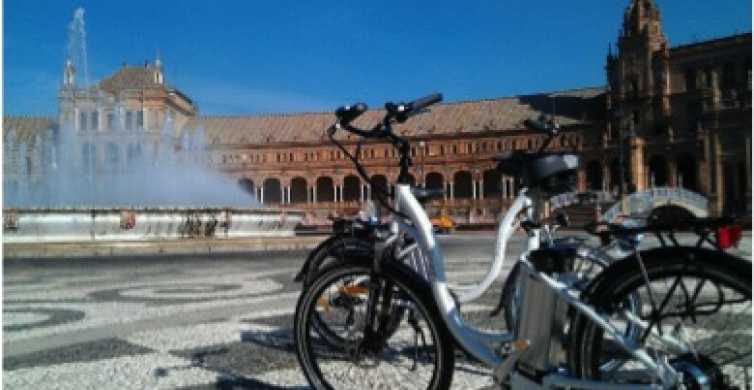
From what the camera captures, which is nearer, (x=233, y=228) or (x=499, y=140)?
(x=233, y=228)

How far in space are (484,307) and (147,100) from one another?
251ft

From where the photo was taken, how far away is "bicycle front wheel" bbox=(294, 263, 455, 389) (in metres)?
2.64

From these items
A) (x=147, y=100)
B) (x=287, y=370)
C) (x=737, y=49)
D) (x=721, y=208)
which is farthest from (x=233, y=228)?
(x=147, y=100)

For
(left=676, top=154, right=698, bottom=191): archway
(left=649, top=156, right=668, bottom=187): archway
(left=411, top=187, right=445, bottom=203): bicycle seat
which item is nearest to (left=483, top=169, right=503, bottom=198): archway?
(left=649, top=156, right=668, bottom=187): archway

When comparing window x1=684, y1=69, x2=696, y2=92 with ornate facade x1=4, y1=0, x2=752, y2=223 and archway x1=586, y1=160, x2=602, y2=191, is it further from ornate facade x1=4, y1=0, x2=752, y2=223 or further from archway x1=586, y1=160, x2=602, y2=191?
archway x1=586, y1=160, x2=602, y2=191

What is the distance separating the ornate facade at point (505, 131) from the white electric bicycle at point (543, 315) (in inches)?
1821

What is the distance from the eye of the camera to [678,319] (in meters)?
2.09

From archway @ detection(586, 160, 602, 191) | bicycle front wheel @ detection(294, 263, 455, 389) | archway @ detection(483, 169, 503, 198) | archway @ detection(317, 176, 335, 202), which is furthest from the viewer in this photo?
archway @ detection(317, 176, 335, 202)

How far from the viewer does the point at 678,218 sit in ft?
6.86

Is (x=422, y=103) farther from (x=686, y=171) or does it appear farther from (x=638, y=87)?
(x=638, y=87)

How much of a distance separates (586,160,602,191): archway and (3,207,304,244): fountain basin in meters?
48.7

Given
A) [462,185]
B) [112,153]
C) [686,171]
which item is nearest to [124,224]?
[686,171]

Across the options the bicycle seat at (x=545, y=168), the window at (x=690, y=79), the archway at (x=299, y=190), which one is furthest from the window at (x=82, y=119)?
the bicycle seat at (x=545, y=168)

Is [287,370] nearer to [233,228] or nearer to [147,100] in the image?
[233,228]
